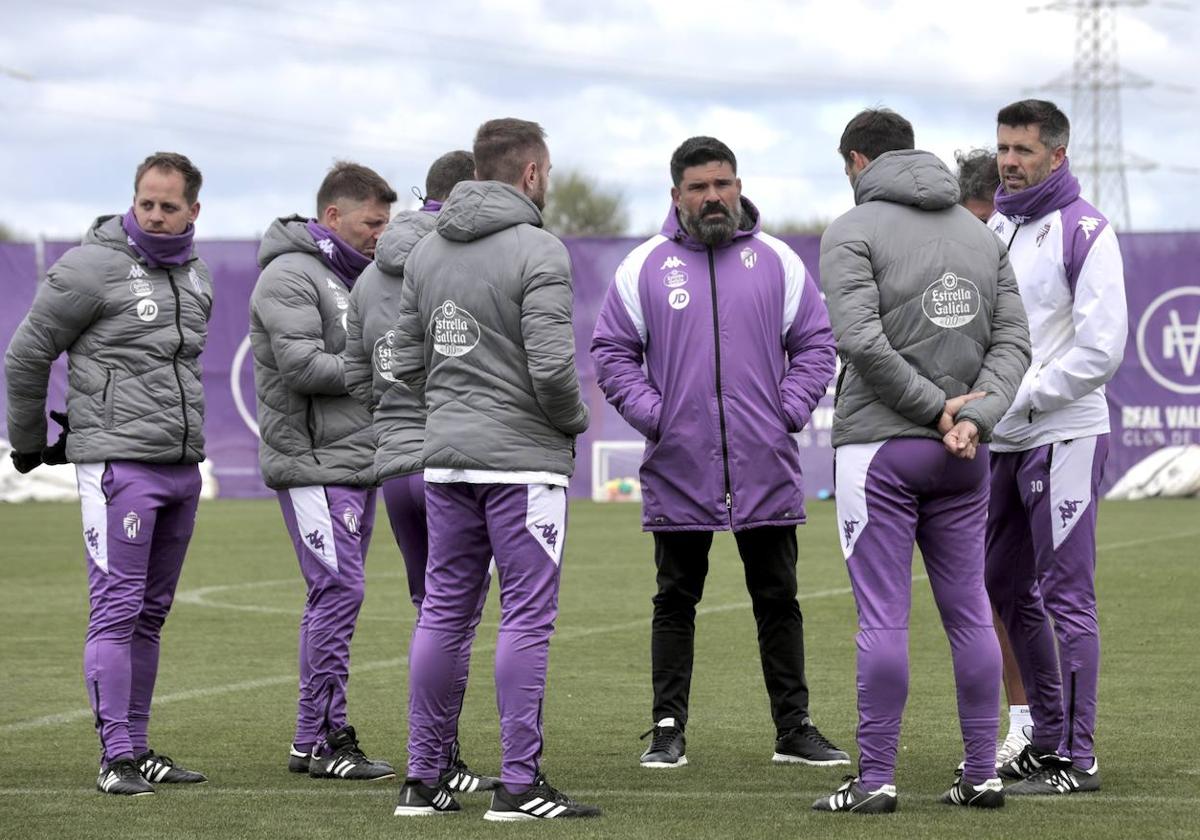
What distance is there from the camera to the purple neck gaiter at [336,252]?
22.4 ft

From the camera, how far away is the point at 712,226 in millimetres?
6414

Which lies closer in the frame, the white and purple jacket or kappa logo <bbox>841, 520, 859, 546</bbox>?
kappa logo <bbox>841, 520, 859, 546</bbox>

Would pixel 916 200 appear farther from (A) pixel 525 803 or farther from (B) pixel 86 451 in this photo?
(B) pixel 86 451

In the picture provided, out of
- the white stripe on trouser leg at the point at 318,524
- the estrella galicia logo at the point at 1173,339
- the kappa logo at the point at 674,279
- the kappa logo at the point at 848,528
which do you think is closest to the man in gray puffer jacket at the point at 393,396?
the white stripe on trouser leg at the point at 318,524

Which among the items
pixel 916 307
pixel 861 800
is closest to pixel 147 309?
pixel 916 307

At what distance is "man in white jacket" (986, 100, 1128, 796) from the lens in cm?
593

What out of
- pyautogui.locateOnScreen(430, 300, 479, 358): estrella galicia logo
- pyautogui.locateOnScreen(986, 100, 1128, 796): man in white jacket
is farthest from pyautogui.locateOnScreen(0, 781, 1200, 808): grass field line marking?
pyautogui.locateOnScreen(430, 300, 479, 358): estrella galicia logo

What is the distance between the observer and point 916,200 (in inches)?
219

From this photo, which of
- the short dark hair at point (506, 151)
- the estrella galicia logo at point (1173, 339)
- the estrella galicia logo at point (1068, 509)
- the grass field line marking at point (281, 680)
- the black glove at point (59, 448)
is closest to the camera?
the short dark hair at point (506, 151)

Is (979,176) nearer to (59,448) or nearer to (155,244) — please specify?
(155,244)

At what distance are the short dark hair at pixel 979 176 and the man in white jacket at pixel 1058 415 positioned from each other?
50 centimetres

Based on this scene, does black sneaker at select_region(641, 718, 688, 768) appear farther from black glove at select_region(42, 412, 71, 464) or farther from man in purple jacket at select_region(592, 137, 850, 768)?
black glove at select_region(42, 412, 71, 464)

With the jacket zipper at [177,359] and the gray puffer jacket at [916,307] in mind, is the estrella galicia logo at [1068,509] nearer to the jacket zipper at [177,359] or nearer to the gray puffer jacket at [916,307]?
the gray puffer jacket at [916,307]

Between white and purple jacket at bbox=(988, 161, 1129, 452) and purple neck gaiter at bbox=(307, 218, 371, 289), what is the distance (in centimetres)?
237
